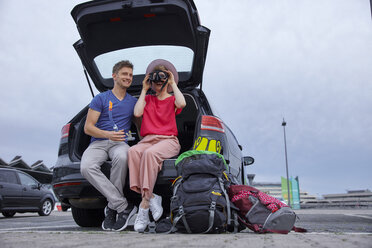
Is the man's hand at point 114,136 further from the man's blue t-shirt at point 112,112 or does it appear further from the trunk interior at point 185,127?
the trunk interior at point 185,127

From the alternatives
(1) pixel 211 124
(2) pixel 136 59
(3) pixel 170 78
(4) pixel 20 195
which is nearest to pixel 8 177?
(4) pixel 20 195

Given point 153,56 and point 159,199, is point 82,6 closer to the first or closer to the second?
point 153,56

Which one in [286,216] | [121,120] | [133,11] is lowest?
[286,216]

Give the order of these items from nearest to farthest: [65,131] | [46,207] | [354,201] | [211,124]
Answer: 1. [211,124]
2. [65,131]
3. [46,207]
4. [354,201]

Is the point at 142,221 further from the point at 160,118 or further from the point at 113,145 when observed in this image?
the point at 160,118

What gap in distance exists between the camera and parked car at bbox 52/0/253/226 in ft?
11.3

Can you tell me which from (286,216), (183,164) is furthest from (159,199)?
(286,216)

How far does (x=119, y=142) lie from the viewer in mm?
3621

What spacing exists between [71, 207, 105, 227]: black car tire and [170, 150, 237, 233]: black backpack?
175 centimetres

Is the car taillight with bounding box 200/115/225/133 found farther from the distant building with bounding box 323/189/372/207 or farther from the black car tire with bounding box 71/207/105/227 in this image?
the distant building with bounding box 323/189/372/207

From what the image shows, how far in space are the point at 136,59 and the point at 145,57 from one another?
111 millimetres

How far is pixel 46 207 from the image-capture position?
1167cm

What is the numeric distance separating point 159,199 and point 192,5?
195cm

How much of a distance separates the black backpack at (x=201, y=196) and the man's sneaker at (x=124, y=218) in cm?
66
